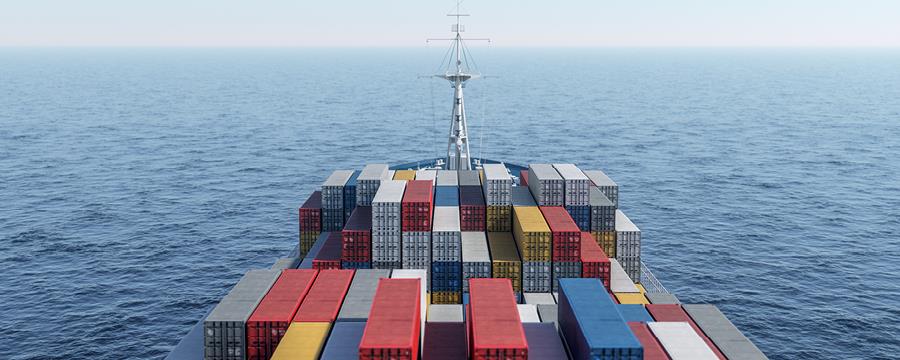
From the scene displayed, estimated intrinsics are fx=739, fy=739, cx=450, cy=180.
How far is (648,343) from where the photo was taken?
34.2 meters

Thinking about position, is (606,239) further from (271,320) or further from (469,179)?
(271,320)

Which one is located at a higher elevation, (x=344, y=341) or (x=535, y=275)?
(x=344, y=341)

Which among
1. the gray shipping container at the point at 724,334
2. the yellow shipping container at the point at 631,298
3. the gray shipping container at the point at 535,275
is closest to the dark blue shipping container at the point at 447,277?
the gray shipping container at the point at 535,275

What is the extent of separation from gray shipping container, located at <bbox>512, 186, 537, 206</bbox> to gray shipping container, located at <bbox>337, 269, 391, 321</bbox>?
19.1 metres

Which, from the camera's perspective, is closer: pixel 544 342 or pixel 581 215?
pixel 544 342

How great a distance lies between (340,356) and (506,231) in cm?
2839

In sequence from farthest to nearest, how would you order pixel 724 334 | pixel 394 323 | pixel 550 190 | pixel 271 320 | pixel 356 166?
1. pixel 356 166
2. pixel 550 190
3. pixel 724 334
4. pixel 271 320
5. pixel 394 323

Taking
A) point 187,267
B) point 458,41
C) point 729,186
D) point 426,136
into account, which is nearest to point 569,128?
point 426,136

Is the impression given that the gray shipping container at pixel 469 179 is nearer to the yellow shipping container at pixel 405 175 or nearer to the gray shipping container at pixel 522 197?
the gray shipping container at pixel 522 197

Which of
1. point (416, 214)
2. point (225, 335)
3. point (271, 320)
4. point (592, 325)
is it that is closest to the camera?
point (592, 325)

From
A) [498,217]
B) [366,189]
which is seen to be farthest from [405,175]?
[498,217]

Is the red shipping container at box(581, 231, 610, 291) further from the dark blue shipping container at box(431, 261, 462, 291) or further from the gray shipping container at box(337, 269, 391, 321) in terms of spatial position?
the gray shipping container at box(337, 269, 391, 321)

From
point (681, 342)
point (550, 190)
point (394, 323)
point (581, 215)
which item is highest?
point (550, 190)

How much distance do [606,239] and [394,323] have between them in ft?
102
